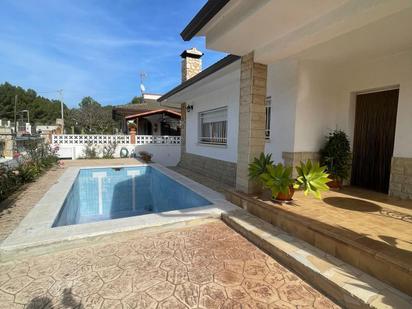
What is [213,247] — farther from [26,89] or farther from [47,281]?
[26,89]

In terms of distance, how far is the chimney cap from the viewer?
14.2 m

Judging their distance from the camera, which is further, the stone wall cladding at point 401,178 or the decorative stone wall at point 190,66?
the decorative stone wall at point 190,66

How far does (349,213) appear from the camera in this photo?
14.6 feet

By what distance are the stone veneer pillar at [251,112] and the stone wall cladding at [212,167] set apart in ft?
9.96

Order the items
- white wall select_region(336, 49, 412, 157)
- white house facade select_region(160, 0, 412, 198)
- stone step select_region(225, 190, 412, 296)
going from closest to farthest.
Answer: stone step select_region(225, 190, 412, 296) < white house facade select_region(160, 0, 412, 198) < white wall select_region(336, 49, 412, 157)

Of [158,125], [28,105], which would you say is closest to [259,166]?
[158,125]

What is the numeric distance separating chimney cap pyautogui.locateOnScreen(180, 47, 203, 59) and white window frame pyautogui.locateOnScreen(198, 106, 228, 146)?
4.56 metres

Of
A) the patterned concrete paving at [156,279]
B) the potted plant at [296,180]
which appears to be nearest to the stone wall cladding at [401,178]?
the potted plant at [296,180]

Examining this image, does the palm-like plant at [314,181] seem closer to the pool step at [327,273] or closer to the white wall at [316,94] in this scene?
the pool step at [327,273]

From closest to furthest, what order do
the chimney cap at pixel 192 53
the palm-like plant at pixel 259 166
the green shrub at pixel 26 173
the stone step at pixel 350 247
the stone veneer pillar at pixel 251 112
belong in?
the stone step at pixel 350 247
the palm-like plant at pixel 259 166
the stone veneer pillar at pixel 251 112
the green shrub at pixel 26 173
the chimney cap at pixel 192 53

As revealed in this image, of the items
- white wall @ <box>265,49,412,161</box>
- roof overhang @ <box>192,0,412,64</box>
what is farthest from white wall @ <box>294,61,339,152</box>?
roof overhang @ <box>192,0,412,64</box>

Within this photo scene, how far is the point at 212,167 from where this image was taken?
10727 mm

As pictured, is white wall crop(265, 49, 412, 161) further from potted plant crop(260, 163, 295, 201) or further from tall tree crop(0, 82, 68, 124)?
tall tree crop(0, 82, 68, 124)

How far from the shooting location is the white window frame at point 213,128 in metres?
10.3
